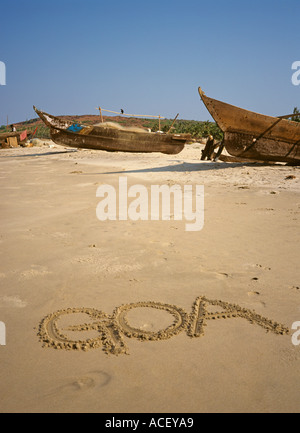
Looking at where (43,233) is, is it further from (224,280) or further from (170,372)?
(170,372)

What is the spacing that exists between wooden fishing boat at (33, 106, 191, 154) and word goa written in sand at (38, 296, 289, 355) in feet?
41.4

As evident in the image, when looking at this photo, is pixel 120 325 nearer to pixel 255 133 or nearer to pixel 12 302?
pixel 12 302

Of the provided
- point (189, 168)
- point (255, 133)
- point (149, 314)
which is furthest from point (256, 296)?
point (255, 133)

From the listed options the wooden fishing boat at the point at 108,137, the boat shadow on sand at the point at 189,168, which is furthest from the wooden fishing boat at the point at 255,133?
the wooden fishing boat at the point at 108,137

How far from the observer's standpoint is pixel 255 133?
8.01m

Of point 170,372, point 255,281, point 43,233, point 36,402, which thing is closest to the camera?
point 36,402

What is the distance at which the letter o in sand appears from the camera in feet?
5.74

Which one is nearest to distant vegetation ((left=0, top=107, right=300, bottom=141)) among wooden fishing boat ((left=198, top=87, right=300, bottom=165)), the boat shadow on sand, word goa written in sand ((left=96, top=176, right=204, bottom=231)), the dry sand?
wooden fishing boat ((left=198, top=87, right=300, bottom=165))

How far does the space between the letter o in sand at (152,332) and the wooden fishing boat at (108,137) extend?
12601 mm

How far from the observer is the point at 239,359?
1.54 metres

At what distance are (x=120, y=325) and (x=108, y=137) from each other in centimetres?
1293

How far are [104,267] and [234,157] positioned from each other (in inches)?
290

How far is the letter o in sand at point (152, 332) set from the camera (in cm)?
175

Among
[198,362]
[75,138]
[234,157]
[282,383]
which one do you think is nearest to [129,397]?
[198,362]
